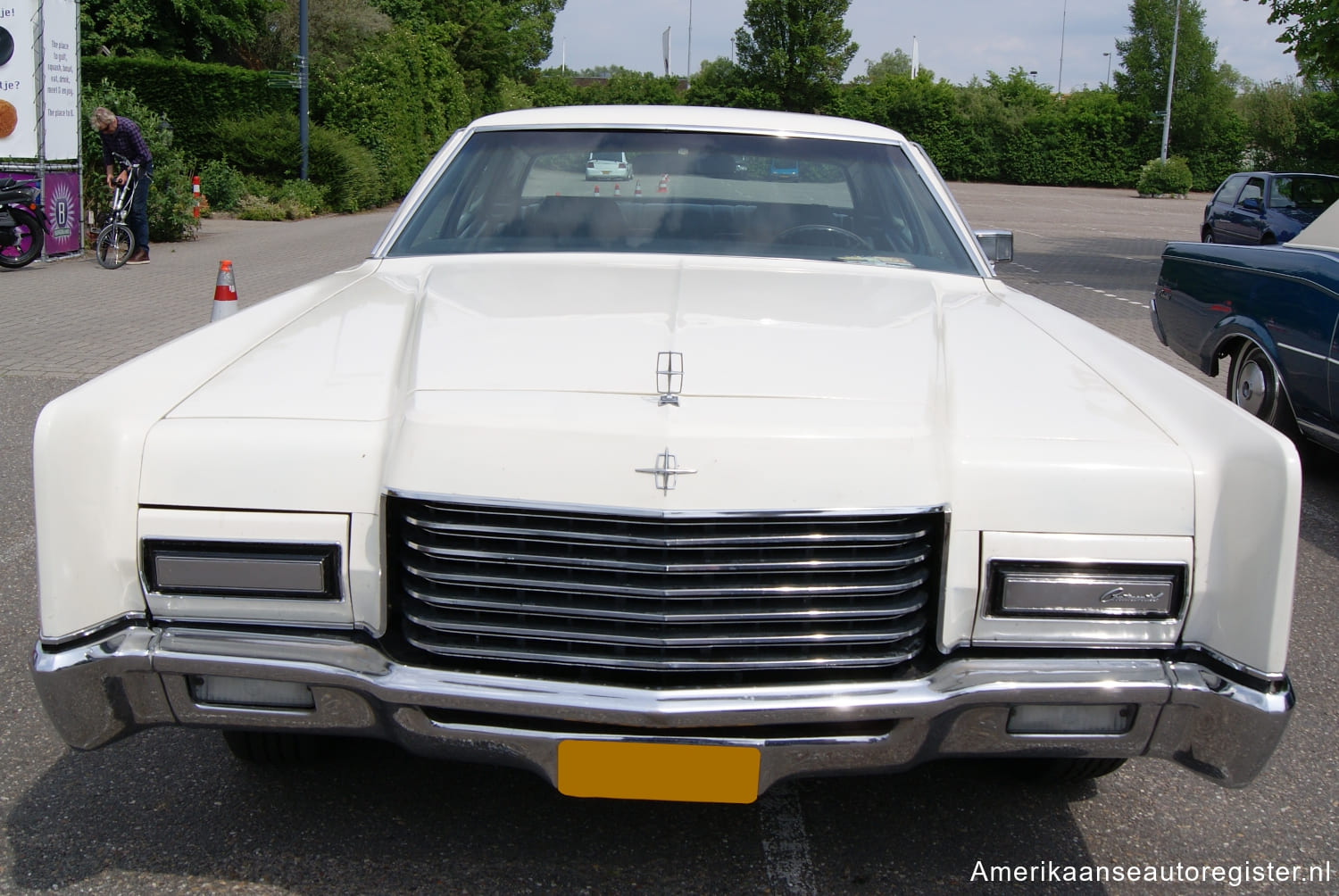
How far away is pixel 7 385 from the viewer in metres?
7.31

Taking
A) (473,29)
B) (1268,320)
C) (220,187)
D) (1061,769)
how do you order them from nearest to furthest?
1. (1061,769)
2. (1268,320)
3. (220,187)
4. (473,29)

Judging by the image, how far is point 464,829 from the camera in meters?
2.67

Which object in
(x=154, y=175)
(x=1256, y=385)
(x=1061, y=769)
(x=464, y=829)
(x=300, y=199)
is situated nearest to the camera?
(x=464, y=829)

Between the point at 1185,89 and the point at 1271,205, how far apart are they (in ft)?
166

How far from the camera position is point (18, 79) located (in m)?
12.4

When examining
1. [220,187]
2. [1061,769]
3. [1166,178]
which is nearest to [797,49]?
[1166,178]

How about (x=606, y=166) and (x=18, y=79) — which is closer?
(x=606, y=166)

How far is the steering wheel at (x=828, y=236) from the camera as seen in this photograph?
12.1 ft

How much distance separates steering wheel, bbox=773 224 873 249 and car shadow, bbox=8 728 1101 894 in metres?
1.59

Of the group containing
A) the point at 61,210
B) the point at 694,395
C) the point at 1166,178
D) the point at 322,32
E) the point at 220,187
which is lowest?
the point at 694,395

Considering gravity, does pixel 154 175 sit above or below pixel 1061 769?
above

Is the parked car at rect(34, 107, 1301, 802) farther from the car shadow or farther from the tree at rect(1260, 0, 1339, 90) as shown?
the tree at rect(1260, 0, 1339, 90)

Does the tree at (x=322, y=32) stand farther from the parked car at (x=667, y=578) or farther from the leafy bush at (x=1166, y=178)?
the parked car at (x=667, y=578)

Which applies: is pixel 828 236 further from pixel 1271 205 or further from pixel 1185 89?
pixel 1185 89
